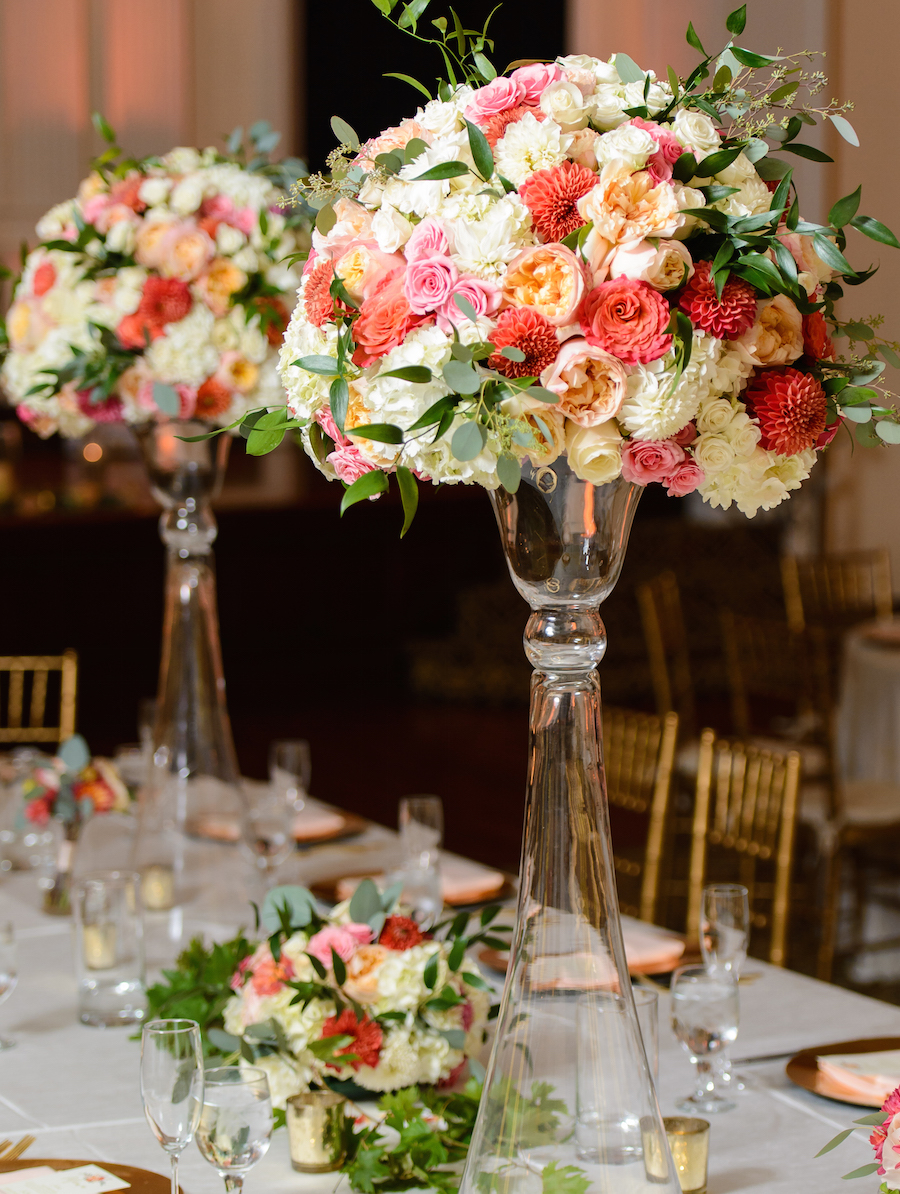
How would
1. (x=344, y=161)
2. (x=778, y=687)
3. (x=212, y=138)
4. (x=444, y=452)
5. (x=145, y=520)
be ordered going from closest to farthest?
(x=444, y=452) < (x=344, y=161) < (x=778, y=687) < (x=145, y=520) < (x=212, y=138)

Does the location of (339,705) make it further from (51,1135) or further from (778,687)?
(51,1135)

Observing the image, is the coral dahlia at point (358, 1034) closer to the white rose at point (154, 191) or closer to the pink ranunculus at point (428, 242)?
the pink ranunculus at point (428, 242)

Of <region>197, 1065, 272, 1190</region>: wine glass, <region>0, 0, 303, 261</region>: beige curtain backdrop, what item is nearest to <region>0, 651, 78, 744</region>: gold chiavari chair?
<region>197, 1065, 272, 1190</region>: wine glass

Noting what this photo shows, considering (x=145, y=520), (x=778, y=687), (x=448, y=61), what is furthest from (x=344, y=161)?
(x=145, y=520)

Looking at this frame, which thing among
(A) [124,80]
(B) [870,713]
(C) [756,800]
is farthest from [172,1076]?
(A) [124,80]

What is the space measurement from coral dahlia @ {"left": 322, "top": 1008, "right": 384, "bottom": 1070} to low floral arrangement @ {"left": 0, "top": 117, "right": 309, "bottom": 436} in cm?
84

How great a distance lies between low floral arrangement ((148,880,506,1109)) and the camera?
1.45 meters

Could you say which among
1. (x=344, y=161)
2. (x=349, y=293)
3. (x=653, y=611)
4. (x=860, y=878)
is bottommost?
(x=860, y=878)

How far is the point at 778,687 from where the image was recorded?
177 inches

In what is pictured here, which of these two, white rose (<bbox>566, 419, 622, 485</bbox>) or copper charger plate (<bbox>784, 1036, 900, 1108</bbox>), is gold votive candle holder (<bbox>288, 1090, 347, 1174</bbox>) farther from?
white rose (<bbox>566, 419, 622, 485</bbox>)

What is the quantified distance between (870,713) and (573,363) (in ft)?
11.8

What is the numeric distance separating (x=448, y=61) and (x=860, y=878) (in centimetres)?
394

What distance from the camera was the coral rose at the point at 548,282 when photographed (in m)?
1.05

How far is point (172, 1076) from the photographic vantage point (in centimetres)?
118
